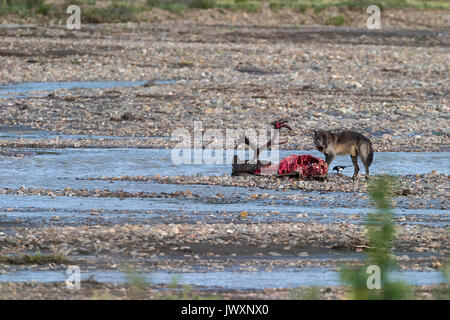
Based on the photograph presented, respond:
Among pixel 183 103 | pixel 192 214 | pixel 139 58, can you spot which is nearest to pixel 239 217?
pixel 192 214

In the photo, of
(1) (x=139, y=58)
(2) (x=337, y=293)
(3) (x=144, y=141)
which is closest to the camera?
(2) (x=337, y=293)

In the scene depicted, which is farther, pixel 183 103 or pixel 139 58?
pixel 139 58

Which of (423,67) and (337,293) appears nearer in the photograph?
(337,293)

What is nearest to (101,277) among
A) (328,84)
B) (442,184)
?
(442,184)

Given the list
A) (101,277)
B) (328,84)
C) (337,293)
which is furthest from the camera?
(328,84)

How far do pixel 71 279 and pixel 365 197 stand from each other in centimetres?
542

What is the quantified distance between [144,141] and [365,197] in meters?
5.78

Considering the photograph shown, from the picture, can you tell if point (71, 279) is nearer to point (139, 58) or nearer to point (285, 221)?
point (285, 221)

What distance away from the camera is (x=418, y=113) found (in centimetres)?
2023

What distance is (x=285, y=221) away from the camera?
10.5 m

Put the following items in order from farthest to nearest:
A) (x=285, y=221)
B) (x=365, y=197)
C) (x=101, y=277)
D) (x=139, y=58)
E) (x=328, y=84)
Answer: (x=139, y=58)
(x=328, y=84)
(x=365, y=197)
(x=285, y=221)
(x=101, y=277)

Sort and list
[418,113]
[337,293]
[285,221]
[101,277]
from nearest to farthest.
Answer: [337,293], [101,277], [285,221], [418,113]
